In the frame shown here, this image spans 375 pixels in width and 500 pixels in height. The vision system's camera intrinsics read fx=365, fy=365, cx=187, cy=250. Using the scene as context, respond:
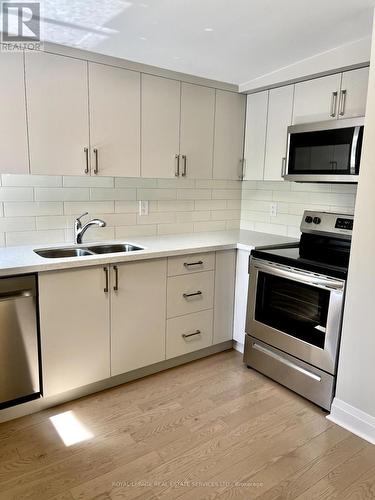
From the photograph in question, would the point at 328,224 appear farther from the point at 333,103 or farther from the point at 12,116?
the point at 12,116

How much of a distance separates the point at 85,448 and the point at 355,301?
5.26ft

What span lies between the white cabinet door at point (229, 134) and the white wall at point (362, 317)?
1.31 m

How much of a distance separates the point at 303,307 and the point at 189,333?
85 centimetres

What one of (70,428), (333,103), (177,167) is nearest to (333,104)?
(333,103)

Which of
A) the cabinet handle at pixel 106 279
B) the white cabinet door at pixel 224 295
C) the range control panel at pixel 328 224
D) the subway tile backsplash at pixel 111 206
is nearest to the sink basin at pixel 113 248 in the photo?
the subway tile backsplash at pixel 111 206

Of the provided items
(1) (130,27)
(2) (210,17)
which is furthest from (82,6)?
(2) (210,17)

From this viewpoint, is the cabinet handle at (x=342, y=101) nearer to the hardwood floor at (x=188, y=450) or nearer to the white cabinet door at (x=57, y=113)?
the white cabinet door at (x=57, y=113)

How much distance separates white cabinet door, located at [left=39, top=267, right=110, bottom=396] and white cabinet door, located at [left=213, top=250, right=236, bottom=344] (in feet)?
2.92

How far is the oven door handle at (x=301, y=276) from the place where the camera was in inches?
80.8

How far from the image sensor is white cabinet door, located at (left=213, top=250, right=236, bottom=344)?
2.74 metres

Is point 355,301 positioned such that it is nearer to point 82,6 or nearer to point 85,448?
point 85,448

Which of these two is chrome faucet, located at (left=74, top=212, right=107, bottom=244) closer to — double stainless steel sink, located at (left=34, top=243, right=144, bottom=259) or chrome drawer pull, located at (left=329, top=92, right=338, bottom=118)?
double stainless steel sink, located at (left=34, top=243, right=144, bottom=259)

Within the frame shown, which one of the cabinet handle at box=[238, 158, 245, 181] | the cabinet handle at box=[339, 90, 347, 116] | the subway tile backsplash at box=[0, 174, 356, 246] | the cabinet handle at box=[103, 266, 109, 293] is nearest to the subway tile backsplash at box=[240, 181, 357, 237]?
the subway tile backsplash at box=[0, 174, 356, 246]

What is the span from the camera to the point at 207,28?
6.52 ft
